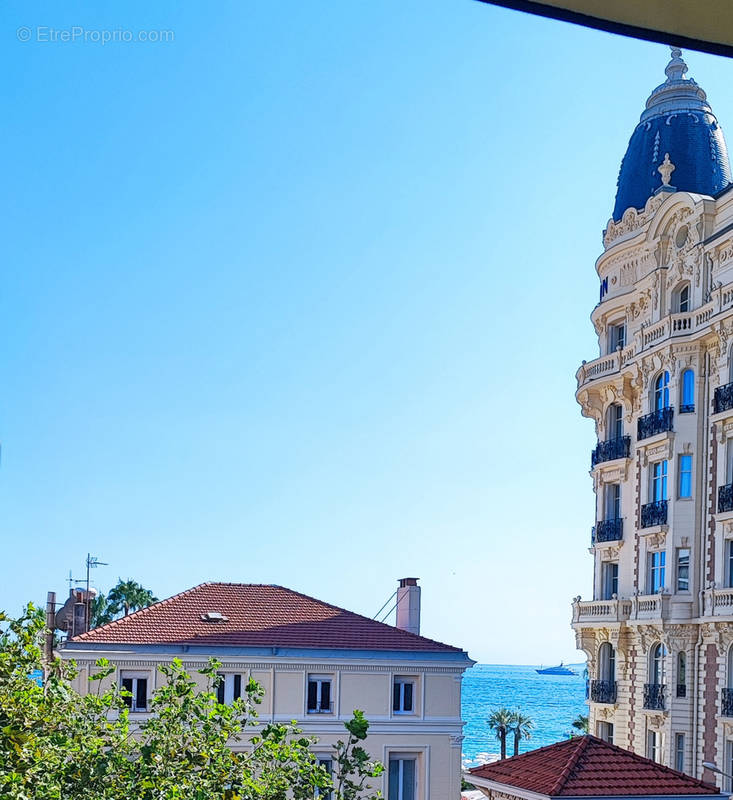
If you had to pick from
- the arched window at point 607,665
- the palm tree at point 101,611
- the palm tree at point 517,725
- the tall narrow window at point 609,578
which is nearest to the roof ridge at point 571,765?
the arched window at point 607,665

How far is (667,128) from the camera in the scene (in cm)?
2569

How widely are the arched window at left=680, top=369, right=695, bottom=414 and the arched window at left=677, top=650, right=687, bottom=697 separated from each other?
16.8 feet

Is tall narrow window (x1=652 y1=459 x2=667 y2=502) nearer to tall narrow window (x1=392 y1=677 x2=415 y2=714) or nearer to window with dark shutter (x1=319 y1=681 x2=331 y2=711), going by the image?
tall narrow window (x1=392 y1=677 x2=415 y2=714)

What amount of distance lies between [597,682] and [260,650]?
963 centimetres

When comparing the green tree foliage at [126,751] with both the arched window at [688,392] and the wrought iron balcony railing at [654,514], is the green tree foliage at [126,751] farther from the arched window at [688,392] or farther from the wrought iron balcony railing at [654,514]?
the arched window at [688,392]

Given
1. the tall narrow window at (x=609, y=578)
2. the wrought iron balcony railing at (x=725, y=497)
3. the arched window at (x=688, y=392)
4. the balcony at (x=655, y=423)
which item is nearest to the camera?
the wrought iron balcony railing at (x=725, y=497)

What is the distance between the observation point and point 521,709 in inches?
5379

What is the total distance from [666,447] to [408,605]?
267 inches

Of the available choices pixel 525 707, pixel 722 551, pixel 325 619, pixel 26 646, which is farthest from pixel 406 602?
pixel 525 707

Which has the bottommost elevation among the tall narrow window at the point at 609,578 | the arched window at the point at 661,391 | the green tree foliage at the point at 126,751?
the green tree foliage at the point at 126,751

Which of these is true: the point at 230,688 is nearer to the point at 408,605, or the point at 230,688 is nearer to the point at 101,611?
the point at 408,605

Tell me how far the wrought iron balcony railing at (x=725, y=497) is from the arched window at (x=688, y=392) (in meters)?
2.03

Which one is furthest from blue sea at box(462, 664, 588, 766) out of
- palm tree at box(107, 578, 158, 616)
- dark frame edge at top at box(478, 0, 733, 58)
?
dark frame edge at top at box(478, 0, 733, 58)

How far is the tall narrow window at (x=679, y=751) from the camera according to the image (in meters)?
21.5
